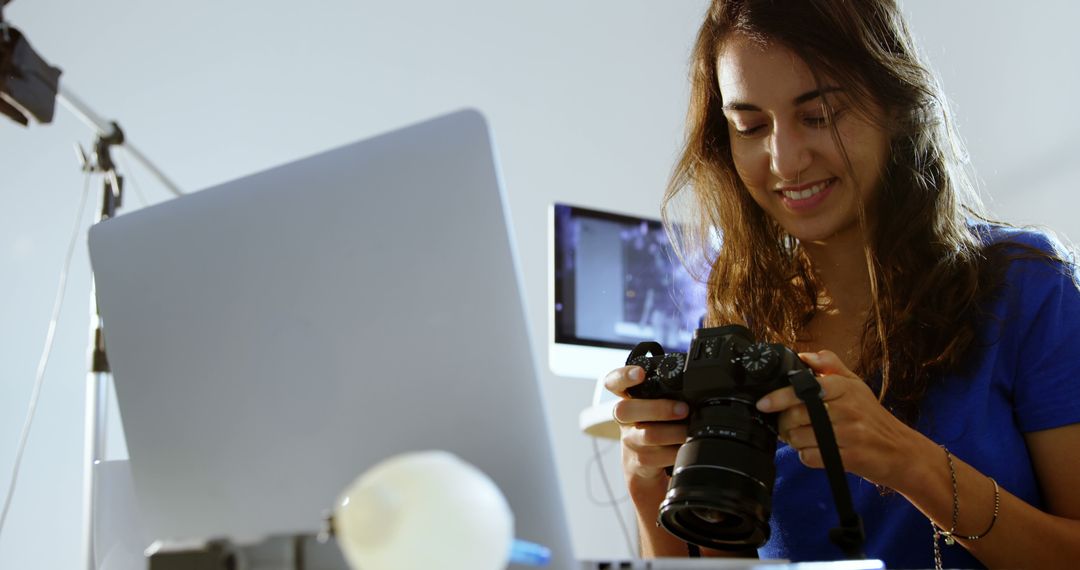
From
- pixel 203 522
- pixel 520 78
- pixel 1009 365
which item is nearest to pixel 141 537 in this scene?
pixel 203 522

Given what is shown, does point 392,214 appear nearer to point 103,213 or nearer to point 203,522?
point 203,522

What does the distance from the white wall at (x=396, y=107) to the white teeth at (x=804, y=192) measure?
47.3 inches

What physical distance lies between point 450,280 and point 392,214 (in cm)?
5

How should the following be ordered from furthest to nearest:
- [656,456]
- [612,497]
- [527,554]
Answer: [612,497] < [656,456] < [527,554]

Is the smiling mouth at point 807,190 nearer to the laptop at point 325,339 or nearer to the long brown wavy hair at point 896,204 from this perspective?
the long brown wavy hair at point 896,204

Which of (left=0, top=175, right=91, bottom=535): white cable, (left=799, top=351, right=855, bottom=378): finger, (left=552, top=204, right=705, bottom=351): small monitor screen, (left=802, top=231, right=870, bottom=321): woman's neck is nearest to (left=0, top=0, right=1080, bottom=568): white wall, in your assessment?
(left=0, top=175, right=91, bottom=535): white cable

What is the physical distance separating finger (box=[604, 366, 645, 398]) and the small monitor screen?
3.14ft

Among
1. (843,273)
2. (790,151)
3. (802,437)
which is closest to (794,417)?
(802,437)

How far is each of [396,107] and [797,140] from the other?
137cm

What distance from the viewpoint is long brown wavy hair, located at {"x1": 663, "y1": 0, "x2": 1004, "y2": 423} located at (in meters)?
0.93

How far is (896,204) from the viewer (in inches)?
39.7

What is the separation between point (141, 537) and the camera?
0.86m

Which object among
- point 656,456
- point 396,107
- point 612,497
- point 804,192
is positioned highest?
point 396,107

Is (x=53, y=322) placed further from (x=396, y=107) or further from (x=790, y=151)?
(x=790, y=151)
